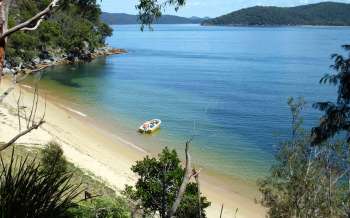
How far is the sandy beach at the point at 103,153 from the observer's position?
24594 millimetres

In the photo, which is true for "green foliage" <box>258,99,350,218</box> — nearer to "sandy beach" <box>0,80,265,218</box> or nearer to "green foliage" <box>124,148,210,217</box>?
"green foliage" <box>124,148,210,217</box>

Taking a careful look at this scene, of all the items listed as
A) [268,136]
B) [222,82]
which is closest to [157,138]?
[268,136]

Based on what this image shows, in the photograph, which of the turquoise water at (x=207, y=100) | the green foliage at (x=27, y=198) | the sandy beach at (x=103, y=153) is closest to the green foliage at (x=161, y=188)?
the turquoise water at (x=207, y=100)

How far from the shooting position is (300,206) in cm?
1499

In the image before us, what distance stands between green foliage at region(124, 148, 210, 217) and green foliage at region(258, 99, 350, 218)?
8.33ft

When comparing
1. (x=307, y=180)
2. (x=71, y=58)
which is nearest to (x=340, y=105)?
(x=307, y=180)

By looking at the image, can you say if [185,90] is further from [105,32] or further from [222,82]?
[105,32]

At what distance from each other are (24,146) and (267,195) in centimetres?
1209

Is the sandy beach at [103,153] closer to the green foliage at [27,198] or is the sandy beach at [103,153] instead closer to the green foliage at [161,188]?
the green foliage at [161,188]

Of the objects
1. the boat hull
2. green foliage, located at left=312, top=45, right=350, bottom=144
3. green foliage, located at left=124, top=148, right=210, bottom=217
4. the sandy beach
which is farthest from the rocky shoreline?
green foliage, located at left=312, top=45, right=350, bottom=144

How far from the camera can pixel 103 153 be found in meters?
31.8

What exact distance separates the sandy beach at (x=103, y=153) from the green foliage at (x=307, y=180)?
7410 mm

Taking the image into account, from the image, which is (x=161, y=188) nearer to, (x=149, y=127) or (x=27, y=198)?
(x=27, y=198)

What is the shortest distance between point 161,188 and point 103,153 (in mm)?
16653
